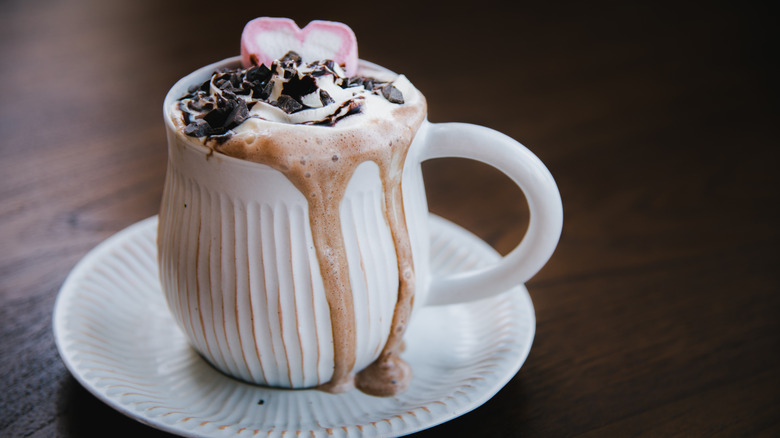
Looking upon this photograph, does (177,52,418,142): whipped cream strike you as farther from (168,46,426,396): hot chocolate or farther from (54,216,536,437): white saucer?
(54,216,536,437): white saucer

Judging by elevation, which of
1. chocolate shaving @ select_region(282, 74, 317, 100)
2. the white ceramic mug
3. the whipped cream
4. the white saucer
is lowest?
the white saucer

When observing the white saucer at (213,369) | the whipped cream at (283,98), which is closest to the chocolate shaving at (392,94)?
the whipped cream at (283,98)

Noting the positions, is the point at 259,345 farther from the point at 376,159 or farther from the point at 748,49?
the point at 748,49

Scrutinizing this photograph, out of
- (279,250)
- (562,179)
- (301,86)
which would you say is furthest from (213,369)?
(562,179)

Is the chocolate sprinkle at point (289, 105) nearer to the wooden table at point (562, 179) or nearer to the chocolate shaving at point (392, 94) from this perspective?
the chocolate shaving at point (392, 94)

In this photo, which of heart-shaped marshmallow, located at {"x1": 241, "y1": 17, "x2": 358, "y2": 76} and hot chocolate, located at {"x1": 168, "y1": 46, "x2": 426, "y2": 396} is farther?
heart-shaped marshmallow, located at {"x1": 241, "y1": 17, "x2": 358, "y2": 76}

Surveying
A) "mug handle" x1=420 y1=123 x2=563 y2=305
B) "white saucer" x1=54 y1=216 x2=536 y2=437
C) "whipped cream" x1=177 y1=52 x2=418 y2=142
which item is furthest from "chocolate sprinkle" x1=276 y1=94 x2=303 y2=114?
"white saucer" x1=54 y1=216 x2=536 y2=437

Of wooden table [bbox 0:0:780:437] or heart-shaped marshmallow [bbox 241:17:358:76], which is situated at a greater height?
heart-shaped marshmallow [bbox 241:17:358:76]
